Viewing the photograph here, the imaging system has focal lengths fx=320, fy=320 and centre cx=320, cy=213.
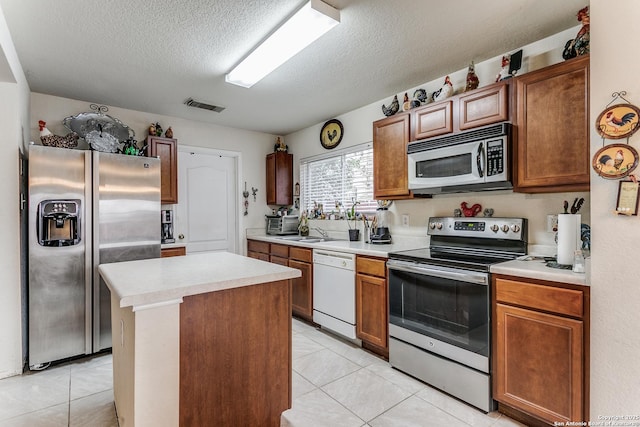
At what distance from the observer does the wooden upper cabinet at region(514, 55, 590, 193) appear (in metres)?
1.81

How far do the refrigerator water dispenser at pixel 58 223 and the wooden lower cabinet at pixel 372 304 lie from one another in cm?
237

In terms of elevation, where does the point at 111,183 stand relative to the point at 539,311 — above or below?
above

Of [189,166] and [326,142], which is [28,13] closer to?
[189,166]

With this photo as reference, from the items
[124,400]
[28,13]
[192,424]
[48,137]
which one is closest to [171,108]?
[48,137]

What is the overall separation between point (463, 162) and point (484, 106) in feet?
1.33

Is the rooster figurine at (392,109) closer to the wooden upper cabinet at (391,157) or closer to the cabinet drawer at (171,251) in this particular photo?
the wooden upper cabinet at (391,157)

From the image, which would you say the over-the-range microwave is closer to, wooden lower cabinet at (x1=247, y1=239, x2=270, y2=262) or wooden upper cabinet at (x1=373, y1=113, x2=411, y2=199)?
wooden upper cabinet at (x1=373, y1=113, x2=411, y2=199)

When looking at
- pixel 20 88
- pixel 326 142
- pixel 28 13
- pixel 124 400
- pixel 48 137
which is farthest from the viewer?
pixel 326 142

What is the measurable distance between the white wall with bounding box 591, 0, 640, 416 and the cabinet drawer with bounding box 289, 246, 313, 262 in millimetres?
2259

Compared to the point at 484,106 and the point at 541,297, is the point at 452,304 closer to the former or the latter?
the point at 541,297

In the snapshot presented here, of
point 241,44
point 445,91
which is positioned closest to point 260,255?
point 241,44

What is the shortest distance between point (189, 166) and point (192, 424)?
129 inches

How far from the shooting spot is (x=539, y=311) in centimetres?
170

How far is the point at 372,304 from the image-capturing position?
8.66 feet
